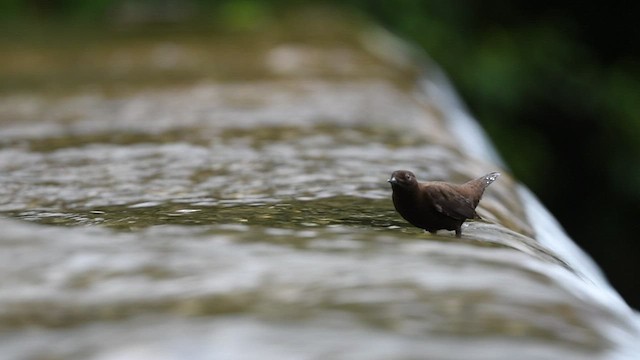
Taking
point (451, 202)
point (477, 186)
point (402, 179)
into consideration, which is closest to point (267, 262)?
point (402, 179)

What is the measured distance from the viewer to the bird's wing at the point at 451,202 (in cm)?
240

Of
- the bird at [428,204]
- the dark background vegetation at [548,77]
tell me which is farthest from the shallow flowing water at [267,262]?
the dark background vegetation at [548,77]

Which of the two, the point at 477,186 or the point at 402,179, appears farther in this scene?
the point at 477,186

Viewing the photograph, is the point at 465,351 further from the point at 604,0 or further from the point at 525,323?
the point at 604,0

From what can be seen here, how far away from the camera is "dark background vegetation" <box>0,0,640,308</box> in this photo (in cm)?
937

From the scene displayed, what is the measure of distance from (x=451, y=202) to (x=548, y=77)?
7543mm

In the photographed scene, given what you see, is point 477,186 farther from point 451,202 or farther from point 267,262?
point 267,262

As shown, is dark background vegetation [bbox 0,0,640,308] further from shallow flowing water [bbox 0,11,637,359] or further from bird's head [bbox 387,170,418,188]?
bird's head [bbox 387,170,418,188]

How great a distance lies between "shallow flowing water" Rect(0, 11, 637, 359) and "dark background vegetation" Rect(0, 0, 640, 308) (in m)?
5.49

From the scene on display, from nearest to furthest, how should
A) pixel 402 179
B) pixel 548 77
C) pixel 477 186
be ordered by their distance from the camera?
1. pixel 402 179
2. pixel 477 186
3. pixel 548 77

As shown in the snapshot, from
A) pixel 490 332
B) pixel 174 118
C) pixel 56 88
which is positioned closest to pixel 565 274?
pixel 490 332

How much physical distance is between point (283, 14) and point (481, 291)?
24.6 ft

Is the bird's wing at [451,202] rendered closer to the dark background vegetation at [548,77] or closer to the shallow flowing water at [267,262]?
the shallow flowing water at [267,262]

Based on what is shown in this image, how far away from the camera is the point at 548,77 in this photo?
32.0ft
